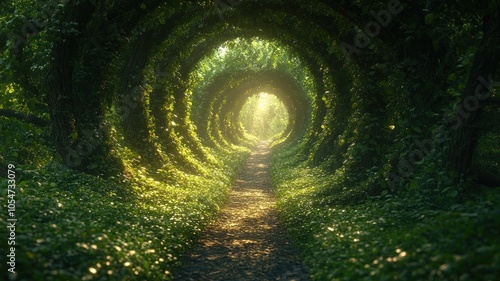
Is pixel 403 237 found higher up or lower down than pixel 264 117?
lower down

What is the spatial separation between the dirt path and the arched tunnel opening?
321mm

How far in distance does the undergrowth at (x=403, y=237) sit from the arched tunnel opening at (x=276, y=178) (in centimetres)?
3

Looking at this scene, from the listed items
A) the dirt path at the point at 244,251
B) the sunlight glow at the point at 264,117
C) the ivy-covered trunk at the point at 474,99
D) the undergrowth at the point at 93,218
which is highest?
the sunlight glow at the point at 264,117

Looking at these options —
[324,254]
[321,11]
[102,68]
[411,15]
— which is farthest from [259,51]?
[324,254]

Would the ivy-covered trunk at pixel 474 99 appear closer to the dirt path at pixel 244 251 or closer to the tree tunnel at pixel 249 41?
the tree tunnel at pixel 249 41

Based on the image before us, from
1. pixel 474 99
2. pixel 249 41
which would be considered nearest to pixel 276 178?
pixel 249 41

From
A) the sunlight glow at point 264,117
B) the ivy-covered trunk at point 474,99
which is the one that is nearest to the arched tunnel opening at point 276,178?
the ivy-covered trunk at point 474,99

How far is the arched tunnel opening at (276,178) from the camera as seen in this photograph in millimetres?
5328

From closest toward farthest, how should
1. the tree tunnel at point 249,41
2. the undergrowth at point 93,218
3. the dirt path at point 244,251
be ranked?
1. the undergrowth at point 93,218
2. the dirt path at point 244,251
3. the tree tunnel at point 249,41

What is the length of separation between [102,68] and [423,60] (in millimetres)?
8172

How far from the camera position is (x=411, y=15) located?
26.6ft

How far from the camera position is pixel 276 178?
19.0 m

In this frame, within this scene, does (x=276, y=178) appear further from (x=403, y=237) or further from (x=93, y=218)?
(x=403, y=237)

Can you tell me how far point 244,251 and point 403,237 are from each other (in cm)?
365
